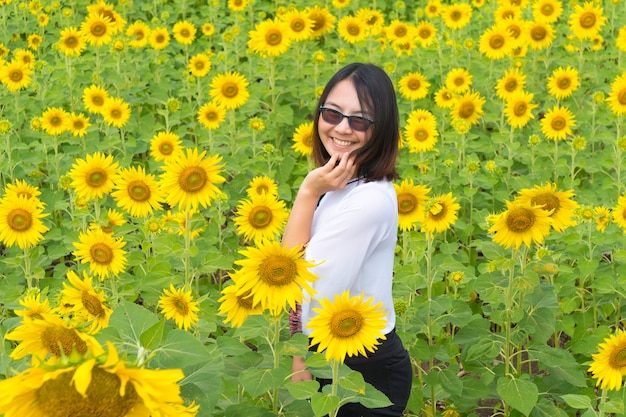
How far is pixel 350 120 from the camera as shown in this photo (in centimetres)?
292

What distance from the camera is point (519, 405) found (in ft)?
10.8

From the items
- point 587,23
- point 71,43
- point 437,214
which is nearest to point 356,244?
point 437,214

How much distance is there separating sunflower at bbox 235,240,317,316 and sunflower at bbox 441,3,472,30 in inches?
236

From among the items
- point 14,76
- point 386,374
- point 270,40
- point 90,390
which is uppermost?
point 270,40

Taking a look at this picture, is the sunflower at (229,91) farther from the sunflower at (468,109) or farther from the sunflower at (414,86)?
the sunflower at (468,109)

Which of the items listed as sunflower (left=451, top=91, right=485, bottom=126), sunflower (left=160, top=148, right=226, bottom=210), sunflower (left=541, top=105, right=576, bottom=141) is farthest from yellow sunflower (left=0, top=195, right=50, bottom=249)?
sunflower (left=541, top=105, right=576, bottom=141)

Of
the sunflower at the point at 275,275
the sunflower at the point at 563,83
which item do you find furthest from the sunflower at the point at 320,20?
the sunflower at the point at 275,275

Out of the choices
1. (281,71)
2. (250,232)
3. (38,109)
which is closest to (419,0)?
(281,71)

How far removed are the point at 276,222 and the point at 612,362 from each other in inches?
62.3

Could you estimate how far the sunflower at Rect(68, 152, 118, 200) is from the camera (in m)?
4.12

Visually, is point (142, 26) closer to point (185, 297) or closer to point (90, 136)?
point (90, 136)

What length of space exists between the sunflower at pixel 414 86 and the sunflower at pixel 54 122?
272 cm

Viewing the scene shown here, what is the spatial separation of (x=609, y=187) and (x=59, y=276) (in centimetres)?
356

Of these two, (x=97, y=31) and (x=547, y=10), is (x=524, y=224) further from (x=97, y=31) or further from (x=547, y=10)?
(x=547, y=10)
